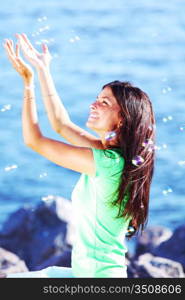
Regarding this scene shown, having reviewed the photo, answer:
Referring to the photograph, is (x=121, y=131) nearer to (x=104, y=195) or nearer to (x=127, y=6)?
(x=104, y=195)

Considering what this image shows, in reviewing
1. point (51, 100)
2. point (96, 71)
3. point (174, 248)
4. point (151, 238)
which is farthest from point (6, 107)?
point (51, 100)

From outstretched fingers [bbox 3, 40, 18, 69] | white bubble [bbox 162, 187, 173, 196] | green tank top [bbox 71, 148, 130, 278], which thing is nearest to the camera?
green tank top [bbox 71, 148, 130, 278]

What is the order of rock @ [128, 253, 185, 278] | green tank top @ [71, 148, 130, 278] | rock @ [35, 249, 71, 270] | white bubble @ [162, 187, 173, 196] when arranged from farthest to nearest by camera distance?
rock @ [35, 249, 71, 270] < rock @ [128, 253, 185, 278] < white bubble @ [162, 187, 173, 196] < green tank top @ [71, 148, 130, 278]

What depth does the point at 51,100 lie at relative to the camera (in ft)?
6.35

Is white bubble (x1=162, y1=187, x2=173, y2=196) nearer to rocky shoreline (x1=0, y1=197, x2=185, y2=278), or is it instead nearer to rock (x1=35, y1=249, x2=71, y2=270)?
rocky shoreline (x1=0, y1=197, x2=185, y2=278)

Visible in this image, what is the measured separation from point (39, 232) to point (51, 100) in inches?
74.5

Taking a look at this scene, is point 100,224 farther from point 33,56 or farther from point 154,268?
point 154,268

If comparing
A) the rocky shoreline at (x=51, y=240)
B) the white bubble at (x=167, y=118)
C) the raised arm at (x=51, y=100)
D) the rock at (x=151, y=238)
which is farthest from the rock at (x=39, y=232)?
the raised arm at (x=51, y=100)

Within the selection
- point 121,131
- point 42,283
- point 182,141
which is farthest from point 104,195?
point 182,141

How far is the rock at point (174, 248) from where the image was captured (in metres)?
3.68

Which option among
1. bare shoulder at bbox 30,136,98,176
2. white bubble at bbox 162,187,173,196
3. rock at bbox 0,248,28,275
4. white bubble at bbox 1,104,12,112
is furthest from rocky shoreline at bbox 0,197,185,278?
bare shoulder at bbox 30,136,98,176

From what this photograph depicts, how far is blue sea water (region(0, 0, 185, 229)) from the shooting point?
3.61 meters

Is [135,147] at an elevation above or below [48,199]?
below

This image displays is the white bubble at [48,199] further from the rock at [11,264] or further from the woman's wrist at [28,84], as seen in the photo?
the woman's wrist at [28,84]
